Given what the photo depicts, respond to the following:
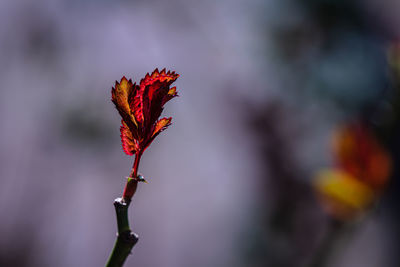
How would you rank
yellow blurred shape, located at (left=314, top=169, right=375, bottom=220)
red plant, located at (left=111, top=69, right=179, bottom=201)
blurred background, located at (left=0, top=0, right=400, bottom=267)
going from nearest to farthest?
red plant, located at (left=111, top=69, right=179, bottom=201)
yellow blurred shape, located at (left=314, top=169, right=375, bottom=220)
blurred background, located at (left=0, top=0, right=400, bottom=267)

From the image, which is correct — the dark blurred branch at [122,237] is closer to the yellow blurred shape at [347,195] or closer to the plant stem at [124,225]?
the plant stem at [124,225]

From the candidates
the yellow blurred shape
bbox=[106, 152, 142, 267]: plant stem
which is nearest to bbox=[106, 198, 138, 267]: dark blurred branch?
bbox=[106, 152, 142, 267]: plant stem

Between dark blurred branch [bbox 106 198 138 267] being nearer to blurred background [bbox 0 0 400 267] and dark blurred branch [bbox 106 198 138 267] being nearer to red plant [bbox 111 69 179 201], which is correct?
red plant [bbox 111 69 179 201]

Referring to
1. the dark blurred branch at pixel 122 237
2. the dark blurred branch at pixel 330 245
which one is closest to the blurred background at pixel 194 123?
the dark blurred branch at pixel 330 245

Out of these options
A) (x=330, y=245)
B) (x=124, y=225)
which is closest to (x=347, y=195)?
(x=330, y=245)

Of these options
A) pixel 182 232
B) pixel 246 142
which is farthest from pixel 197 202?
pixel 246 142

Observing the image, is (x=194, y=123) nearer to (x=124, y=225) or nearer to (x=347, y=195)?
(x=347, y=195)
